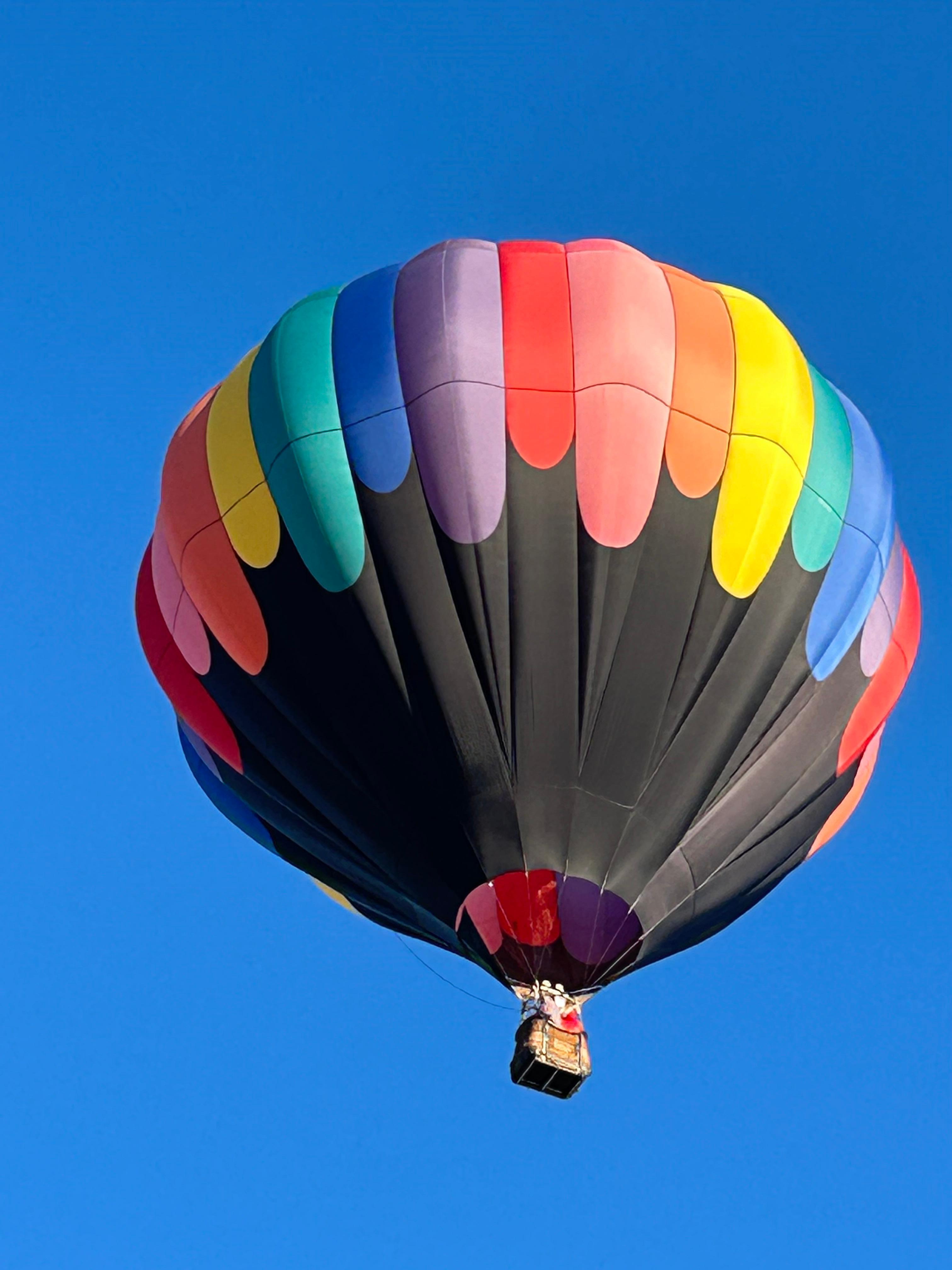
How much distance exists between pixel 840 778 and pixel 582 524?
8.85 ft

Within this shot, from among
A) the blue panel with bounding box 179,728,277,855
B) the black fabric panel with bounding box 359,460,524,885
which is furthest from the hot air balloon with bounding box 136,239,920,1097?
the blue panel with bounding box 179,728,277,855

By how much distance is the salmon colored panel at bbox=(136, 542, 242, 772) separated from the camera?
47.7 ft

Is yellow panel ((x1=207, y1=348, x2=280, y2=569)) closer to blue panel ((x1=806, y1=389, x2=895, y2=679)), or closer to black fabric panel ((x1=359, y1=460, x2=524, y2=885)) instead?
black fabric panel ((x1=359, y1=460, x2=524, y2=885))

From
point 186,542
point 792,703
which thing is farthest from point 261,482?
point 792,703

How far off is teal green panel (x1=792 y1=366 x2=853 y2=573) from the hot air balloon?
21 mm

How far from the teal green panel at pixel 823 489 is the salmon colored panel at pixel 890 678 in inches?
41.9

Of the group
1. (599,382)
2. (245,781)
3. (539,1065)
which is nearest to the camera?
(539,1065)

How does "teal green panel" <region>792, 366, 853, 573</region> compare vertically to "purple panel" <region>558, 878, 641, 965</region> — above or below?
above

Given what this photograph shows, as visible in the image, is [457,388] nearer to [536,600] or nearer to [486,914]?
[536,600]

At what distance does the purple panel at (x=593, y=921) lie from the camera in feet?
43.0

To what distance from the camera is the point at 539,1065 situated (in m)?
12.7

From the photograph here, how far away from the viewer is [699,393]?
45.4 feet

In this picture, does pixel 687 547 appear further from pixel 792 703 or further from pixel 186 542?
pixel 186 542

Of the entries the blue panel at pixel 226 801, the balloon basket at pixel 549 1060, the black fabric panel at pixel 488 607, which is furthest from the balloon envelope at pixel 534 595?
the blue panel at pixel 226 801
